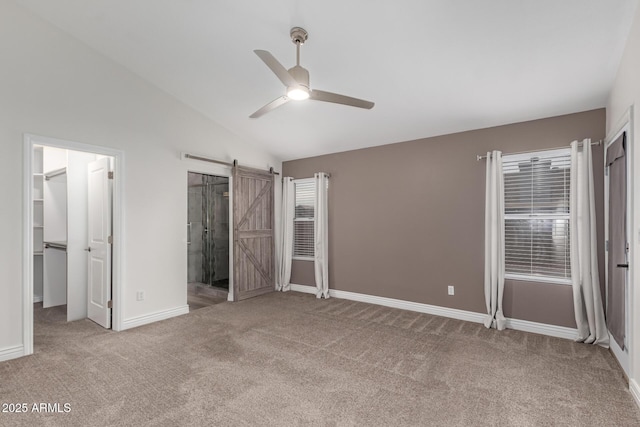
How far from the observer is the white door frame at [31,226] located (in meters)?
3.22

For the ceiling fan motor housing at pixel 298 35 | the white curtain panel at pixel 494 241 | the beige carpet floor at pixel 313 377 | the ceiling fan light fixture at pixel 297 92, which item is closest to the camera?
the beige carpet floor at pixel 313 377

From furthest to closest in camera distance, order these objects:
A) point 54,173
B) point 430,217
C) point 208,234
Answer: point 208,234 → point 54,173 → point 430,217

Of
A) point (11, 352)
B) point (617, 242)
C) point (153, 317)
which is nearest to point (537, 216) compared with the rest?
point (617, 242)

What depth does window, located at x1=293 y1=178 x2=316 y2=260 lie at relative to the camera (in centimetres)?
605

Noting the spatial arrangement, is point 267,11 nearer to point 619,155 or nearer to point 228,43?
point 228,43

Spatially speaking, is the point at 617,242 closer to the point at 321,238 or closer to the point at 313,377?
the point at 313,377

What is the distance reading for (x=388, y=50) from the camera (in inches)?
120

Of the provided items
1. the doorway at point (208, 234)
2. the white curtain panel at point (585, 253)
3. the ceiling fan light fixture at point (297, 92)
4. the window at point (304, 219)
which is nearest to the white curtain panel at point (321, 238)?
the window at point (304, 219)

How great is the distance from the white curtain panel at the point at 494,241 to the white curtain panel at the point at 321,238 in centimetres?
251

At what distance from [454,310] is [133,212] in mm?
4396

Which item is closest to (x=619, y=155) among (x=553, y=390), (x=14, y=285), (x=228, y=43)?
(x=553, y=390)

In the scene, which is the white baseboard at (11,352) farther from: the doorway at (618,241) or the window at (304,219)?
the doorway at (618,241)

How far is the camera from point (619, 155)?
9.48 feet

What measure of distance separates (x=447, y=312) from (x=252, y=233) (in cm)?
332
